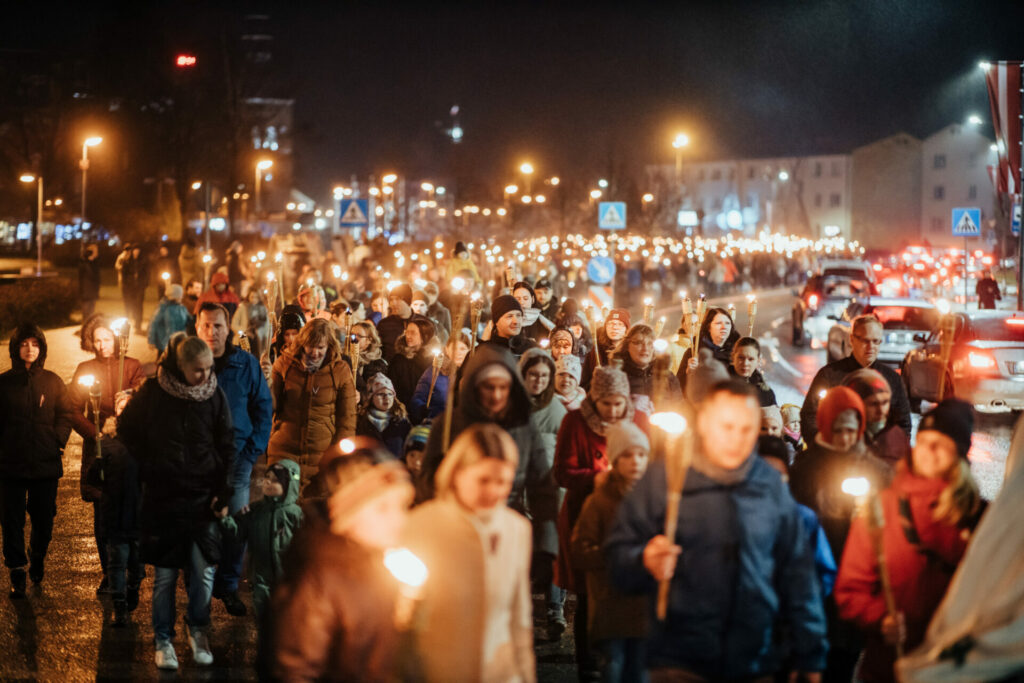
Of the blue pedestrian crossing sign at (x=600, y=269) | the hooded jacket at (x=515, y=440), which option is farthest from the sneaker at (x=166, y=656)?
the blue pedestrian crossing sign at (x=600, y=269)

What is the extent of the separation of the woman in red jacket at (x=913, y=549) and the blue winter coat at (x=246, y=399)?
4.39m

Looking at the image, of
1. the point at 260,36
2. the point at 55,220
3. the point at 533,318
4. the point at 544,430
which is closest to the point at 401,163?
the point at 55,220

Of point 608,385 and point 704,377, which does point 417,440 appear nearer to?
point 608,385

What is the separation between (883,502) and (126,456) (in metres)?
4.56

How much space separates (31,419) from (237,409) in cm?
135

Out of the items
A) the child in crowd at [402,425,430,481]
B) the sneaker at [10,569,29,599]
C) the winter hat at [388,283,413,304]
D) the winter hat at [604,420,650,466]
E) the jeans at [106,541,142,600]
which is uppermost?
the winter hat at [388,283,413,304]

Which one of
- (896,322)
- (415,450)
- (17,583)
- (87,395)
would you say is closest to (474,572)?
(415,450)

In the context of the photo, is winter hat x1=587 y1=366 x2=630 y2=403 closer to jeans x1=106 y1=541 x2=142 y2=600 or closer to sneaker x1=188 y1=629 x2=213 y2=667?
sneaker x1=188 y1=629 x2=213 y2=667

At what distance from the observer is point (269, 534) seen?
6.72m

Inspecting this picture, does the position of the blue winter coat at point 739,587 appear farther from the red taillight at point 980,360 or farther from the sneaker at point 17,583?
the red taillight at point 980,360

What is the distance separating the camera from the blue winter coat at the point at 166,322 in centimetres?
1575

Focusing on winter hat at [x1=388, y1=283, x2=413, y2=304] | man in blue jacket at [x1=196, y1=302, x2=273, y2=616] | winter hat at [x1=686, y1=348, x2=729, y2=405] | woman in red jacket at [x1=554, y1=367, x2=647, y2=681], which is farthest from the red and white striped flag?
woman in red jacket at [x1=554, y1=367, x2=647, y2=681]

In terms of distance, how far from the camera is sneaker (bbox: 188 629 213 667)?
6707mm

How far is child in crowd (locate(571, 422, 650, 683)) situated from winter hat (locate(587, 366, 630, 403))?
2.45ft
